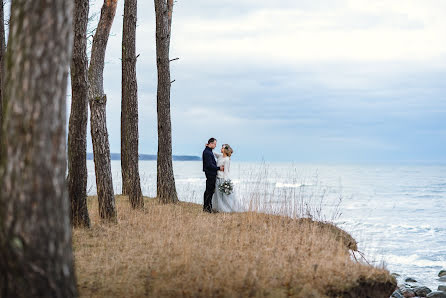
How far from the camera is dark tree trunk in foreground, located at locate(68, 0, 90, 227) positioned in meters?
10.0

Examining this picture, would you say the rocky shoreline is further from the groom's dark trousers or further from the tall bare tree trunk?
the tall bare tree trunk

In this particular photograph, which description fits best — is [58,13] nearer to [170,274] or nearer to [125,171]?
[170,274]

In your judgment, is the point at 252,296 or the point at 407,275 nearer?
the point at 252,296

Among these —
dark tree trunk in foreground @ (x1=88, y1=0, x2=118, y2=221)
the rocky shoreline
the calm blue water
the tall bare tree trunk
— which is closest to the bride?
the calm blue water

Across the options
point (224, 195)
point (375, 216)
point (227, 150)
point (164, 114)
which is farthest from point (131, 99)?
point (375, 216)

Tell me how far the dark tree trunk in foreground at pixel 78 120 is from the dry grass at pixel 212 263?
0.64 meters

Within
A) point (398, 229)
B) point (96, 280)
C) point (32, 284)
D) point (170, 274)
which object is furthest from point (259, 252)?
point (398, 229)

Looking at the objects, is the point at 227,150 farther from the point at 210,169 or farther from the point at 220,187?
the point at 220,187

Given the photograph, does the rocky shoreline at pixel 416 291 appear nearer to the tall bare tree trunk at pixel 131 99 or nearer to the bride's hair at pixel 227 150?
the bride's hair at pixel 227 150

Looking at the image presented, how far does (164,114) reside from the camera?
51.3 feet

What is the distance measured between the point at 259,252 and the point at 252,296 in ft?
6.03

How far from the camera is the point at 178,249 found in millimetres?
7977

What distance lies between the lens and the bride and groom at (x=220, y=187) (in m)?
14.5

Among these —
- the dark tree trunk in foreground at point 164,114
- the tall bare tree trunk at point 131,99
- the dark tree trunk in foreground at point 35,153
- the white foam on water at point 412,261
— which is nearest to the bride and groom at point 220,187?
the dark tree trunk in foreground at point 164,114
